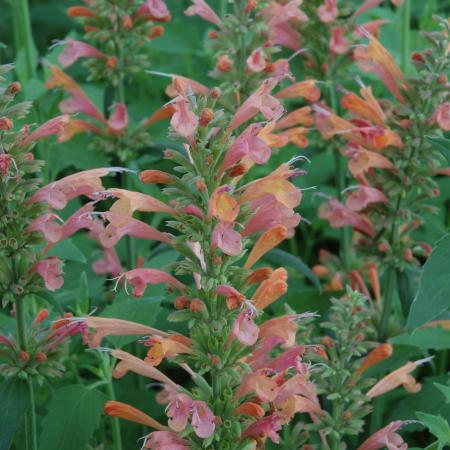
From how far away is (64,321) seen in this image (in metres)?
2.67

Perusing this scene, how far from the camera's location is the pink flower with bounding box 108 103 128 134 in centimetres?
375

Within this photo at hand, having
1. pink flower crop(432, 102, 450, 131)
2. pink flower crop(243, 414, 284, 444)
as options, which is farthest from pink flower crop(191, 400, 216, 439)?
pink flower crop(432, 102, 450, 131)

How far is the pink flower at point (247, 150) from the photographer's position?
7.62ft

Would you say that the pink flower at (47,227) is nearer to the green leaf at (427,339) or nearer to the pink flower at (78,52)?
the green leaf at (427,339)

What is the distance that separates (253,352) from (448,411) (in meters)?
0.83

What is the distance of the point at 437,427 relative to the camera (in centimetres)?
244

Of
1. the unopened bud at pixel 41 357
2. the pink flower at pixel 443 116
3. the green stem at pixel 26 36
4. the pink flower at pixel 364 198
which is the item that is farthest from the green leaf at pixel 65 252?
the green stem at pixel 26 36

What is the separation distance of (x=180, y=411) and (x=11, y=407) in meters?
0.58

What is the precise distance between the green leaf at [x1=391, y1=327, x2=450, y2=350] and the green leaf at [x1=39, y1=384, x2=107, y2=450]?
91cm

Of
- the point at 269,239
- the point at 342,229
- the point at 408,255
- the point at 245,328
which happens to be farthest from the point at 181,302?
the point at 342,229

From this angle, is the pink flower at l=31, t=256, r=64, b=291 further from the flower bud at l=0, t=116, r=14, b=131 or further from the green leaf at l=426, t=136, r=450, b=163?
the green leaf at l=426, t=136, r=450, b=163

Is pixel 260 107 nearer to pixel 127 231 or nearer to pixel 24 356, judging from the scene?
pixel 127 231

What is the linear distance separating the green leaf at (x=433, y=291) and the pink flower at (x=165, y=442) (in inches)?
25.0

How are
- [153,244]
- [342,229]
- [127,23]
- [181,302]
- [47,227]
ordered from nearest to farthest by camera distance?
[181,302] → [47,227] → [127,23] → [342,229] → [153,244]
